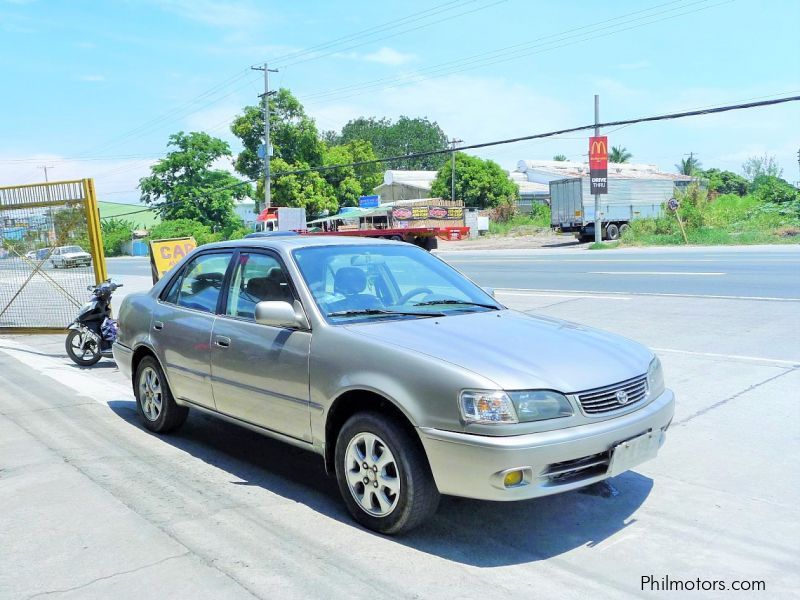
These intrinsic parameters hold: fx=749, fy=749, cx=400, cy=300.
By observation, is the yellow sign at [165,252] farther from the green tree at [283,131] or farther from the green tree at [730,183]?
the green tree at [730,183]

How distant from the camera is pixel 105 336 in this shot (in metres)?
9.44

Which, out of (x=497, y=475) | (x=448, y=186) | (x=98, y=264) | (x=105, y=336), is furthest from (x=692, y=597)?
(x=448, y=186)

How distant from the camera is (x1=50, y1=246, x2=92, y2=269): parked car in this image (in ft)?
37.4

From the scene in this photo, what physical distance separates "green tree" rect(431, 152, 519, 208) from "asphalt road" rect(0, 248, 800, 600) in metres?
56.3

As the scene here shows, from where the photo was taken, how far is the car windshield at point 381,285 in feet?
15.0

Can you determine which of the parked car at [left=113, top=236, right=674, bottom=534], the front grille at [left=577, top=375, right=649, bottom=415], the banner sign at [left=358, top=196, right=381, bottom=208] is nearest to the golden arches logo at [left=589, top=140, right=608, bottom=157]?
the banner sign at [left=358, top=196, right=381, bottom=208]

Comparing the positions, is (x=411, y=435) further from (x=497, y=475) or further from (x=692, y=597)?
(x=692, y=597)

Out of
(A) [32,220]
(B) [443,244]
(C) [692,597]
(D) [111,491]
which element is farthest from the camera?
(B) [443,244]

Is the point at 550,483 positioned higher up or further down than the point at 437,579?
higher up

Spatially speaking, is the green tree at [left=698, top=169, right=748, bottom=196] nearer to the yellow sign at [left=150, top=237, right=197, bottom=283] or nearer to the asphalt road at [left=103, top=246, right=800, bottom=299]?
the asphalt road at [left=103, top=246, right=800, bottom=299]

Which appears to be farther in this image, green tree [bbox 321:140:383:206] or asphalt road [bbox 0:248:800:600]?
green tree [bbox 321:140:383:206]

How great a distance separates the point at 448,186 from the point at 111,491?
59.9 metres

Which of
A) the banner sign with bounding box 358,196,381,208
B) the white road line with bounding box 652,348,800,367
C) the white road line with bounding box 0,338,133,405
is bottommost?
the white road line with bounding box 652,348,800,367

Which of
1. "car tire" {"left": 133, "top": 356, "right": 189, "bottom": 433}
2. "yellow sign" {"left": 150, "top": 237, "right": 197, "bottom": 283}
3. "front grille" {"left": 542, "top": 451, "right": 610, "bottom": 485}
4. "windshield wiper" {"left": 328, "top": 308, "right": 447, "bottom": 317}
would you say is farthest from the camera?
"yellow sign" {"left": 150, "top": 237, "right": 197, "bottom": 283}
